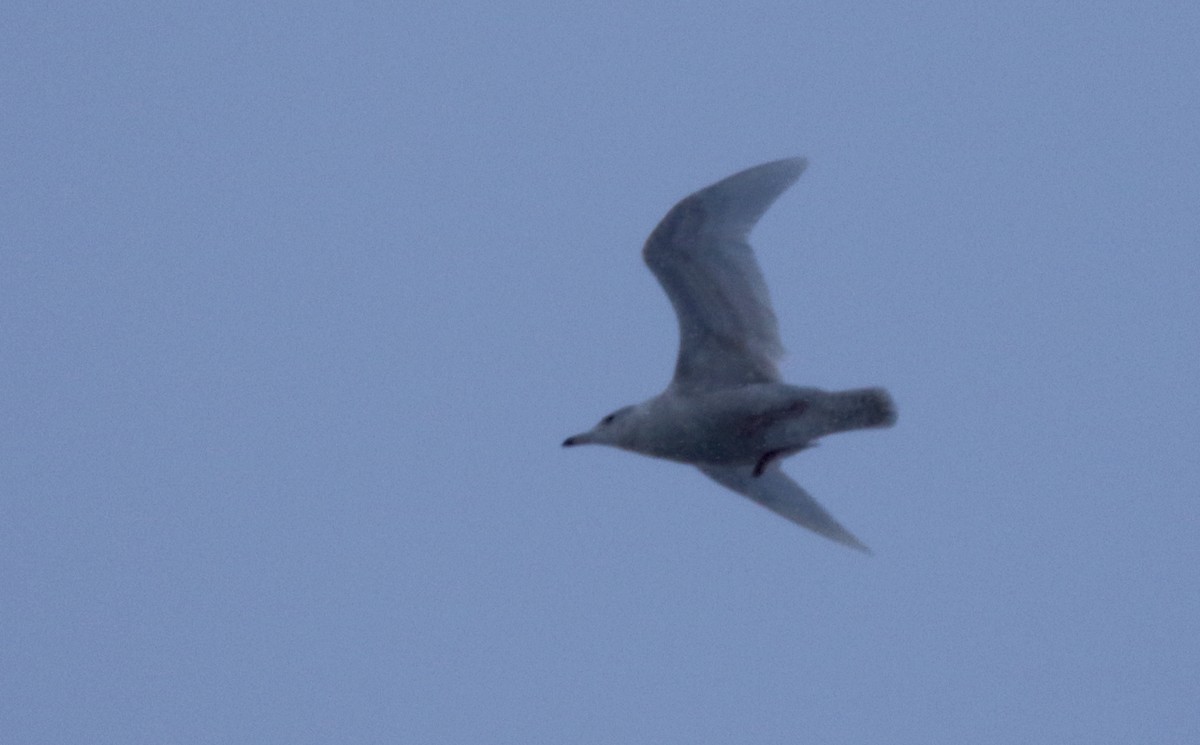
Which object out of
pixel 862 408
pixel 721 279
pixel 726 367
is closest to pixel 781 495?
pixel 726 367

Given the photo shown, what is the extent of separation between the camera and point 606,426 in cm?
1487

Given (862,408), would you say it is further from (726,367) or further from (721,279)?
(721,279)

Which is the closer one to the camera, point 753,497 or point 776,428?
point 776,428

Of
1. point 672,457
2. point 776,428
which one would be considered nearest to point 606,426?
point 672,457

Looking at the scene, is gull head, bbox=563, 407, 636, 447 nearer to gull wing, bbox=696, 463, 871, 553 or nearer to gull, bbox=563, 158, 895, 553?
gull, bbox=563, 158, 895, 553

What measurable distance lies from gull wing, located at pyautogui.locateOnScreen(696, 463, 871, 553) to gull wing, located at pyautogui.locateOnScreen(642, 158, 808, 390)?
3.55ft

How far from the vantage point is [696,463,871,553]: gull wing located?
15.2 m

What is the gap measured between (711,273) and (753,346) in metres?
0.73

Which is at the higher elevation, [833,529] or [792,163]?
[792,163]

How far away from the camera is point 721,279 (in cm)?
1418

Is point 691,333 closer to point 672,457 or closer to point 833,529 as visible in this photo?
point 672,457

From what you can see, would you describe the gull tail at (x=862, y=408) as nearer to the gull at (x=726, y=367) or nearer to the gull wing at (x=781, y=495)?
the gull at (x=726, y=367)

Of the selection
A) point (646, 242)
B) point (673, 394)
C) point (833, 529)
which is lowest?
point (833, 529)

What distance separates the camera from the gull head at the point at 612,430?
1468 centimetres
